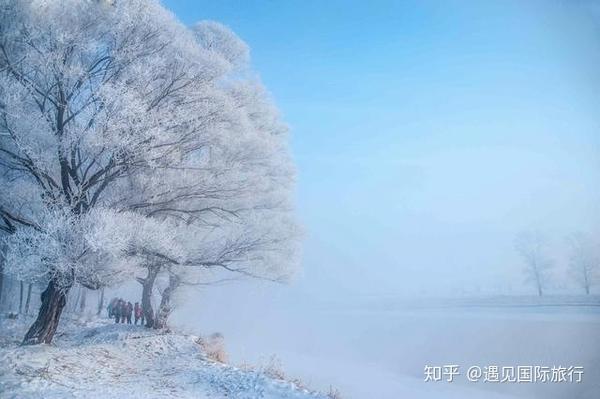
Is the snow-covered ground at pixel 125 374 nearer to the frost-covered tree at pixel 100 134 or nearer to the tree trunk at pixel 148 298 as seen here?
the frost-covered tree at pixel 100 134

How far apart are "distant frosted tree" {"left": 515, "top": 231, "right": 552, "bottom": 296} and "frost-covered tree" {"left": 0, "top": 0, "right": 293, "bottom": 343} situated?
40318 mm

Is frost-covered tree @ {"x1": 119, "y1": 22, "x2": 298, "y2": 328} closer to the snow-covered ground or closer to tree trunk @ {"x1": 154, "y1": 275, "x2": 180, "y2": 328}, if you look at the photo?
tree trunk @ {"x1": 154, "y1": 275, "x2": 180, "y2": 328}

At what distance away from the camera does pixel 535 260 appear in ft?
135

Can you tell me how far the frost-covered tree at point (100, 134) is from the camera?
8.59 m

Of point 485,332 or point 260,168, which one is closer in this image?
point 260,168

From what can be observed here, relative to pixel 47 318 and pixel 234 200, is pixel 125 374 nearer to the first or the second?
pixel 47 318

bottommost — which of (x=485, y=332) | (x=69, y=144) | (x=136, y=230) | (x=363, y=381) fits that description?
(x=363, y=381)

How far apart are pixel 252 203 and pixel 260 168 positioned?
4.36 ft

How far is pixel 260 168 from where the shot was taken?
547 inches

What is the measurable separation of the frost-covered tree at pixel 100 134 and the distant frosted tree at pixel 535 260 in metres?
40.3

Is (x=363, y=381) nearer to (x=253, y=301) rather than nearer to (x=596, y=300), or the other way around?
(x=596, y=300)

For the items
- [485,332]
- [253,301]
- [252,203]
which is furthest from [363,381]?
[253,301]

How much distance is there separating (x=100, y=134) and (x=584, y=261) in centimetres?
4080

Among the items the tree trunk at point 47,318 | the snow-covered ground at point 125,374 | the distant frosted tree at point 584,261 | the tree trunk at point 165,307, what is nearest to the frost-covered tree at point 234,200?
the tree trunk at point 165,307
